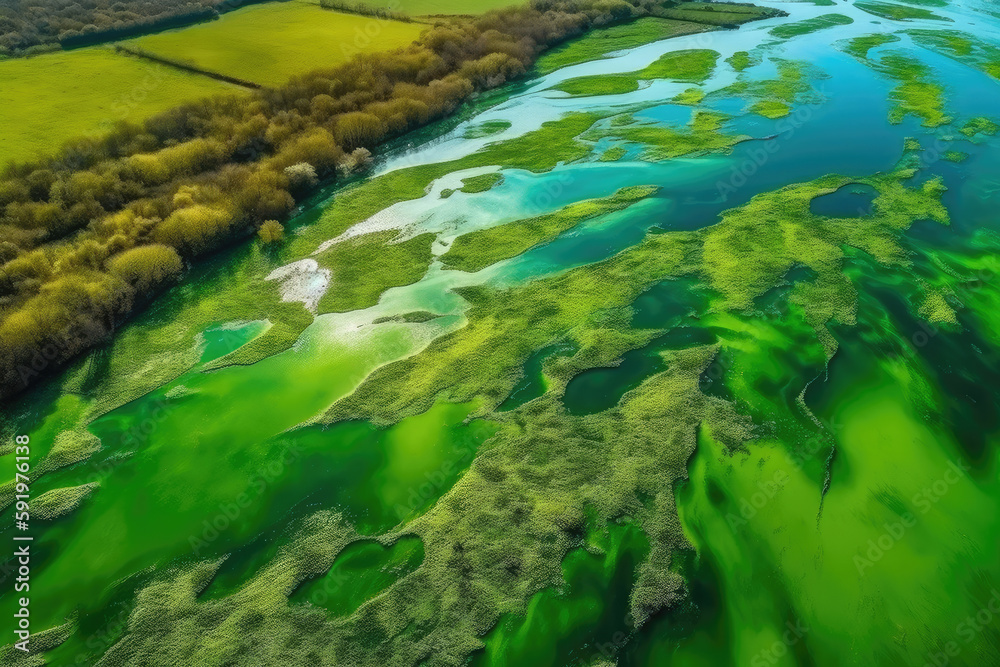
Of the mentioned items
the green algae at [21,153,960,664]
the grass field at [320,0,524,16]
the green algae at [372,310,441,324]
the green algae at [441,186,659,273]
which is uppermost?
the grass field at [320,0,524,16]

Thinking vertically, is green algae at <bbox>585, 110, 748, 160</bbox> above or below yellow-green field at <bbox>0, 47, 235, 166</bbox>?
below

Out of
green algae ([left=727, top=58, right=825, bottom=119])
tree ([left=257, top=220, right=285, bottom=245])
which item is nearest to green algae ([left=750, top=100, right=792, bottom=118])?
green algae ([left=727, top=58, right=825, bottom=119])

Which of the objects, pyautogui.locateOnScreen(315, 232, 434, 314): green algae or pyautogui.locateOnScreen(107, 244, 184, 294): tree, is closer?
pyautogui.locateOnScreen(107, 244, 184, 294): tree

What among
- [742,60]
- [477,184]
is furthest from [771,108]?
[477,184]

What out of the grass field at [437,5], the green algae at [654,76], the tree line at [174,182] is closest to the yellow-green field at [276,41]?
the grass field at [437,5]

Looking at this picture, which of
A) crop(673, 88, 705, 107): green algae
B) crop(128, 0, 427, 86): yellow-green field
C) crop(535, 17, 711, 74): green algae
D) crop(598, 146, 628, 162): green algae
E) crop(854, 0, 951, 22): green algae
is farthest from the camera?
crop(854, 0, 951, 22): green algae

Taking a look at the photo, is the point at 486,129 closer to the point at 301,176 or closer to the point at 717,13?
the point at 301,176

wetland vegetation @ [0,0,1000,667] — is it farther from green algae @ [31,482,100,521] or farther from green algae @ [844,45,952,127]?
green algae @ [844,45,952,127]

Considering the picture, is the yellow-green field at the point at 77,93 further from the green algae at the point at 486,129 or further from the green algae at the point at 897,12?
the green algae at the point at 897,12
